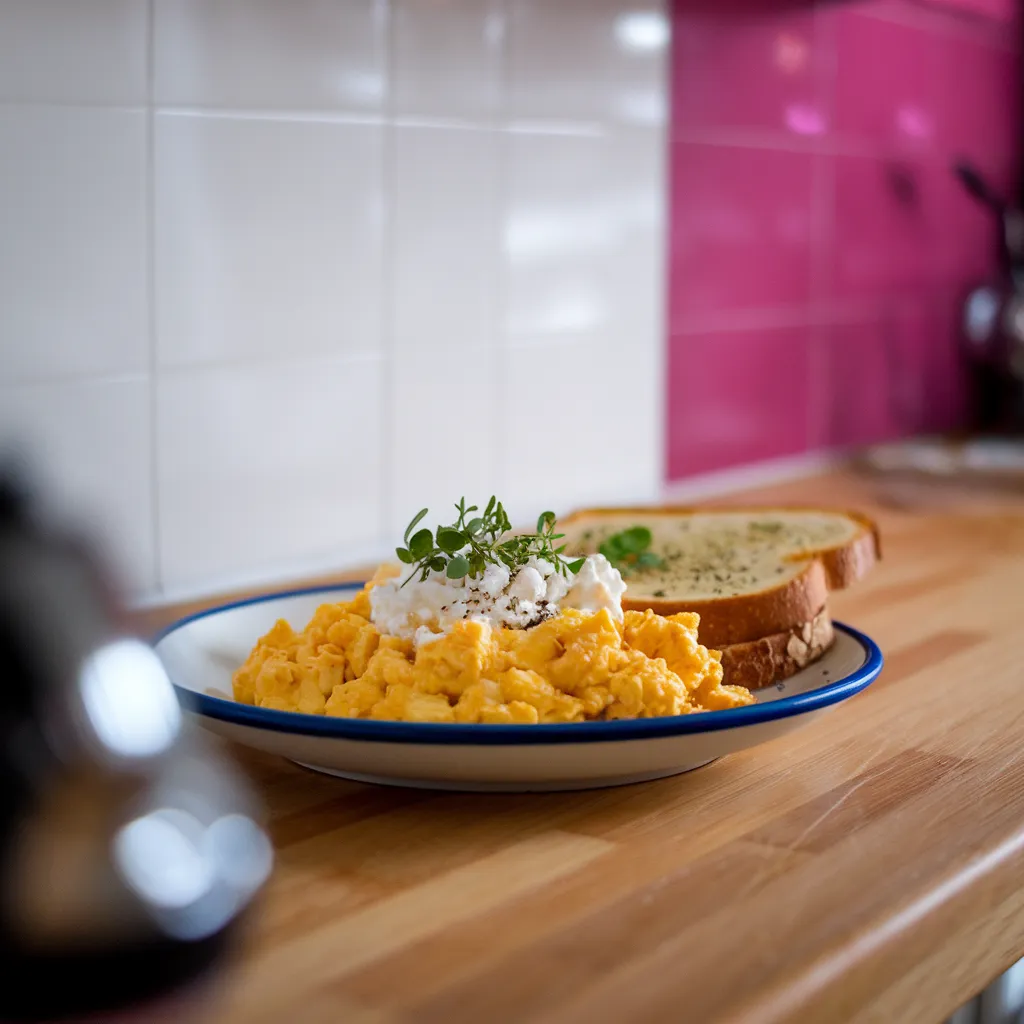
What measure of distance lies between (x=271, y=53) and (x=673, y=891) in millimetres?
934

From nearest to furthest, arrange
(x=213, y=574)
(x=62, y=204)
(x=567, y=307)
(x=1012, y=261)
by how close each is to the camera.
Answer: (x=62, y=204)
(x=213, y=574)
(x=567, y=307)
(x=1012, y=261)

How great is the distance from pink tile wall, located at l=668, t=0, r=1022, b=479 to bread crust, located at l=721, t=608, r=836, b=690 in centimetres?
98

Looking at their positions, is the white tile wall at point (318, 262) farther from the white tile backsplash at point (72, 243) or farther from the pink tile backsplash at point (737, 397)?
the pink tile backsplash at point (737, 397)

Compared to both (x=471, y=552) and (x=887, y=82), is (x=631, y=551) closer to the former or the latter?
(x=471, y=552)

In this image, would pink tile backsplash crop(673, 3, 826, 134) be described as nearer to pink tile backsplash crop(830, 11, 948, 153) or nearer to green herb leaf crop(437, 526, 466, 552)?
pink tile backsplash crop(830, 11, 948, 153)

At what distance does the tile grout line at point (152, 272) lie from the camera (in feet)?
4.08

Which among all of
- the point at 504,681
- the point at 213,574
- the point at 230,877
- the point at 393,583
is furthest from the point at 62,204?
the point at 230,877

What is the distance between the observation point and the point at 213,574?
1.37 metres

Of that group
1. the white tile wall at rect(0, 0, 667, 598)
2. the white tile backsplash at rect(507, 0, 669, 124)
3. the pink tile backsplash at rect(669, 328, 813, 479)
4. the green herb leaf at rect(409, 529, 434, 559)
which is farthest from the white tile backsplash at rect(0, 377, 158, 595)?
the pink tile backsplash at rect(669, 328, 813, 479)

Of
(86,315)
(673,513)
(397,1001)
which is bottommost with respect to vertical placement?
(397,1001)

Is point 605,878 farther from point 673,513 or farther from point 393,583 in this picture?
point 673,513

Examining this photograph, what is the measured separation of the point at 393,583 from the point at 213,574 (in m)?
0.60

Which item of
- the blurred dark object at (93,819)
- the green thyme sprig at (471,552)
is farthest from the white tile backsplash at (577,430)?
the blurred dark object at (93,819)

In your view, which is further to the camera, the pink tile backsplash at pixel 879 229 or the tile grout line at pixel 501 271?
the pink tile backsplash at pixel 879 229
